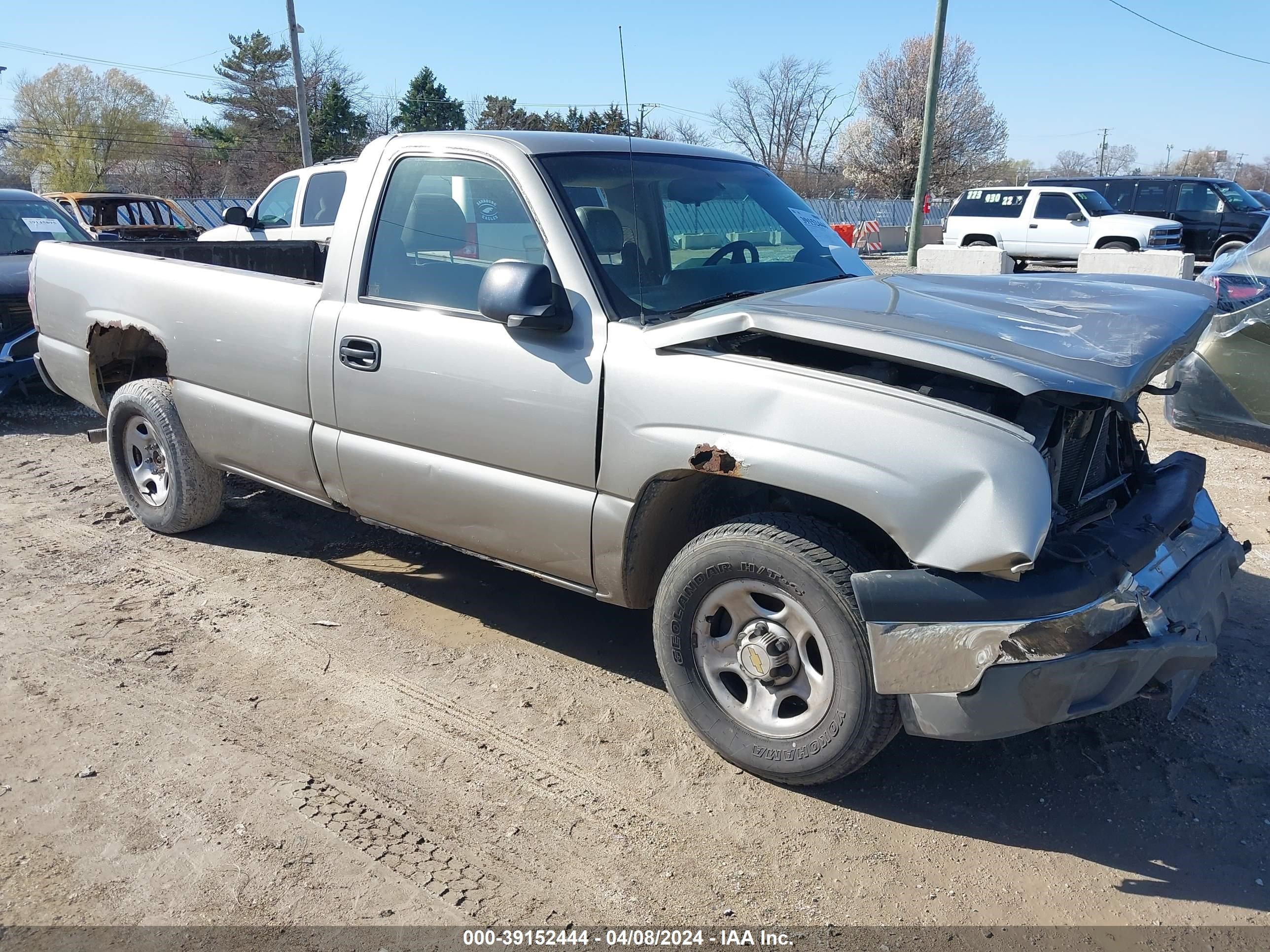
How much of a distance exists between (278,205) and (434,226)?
28.2 ft

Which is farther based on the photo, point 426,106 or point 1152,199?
point 426,106

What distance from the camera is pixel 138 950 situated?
245cm

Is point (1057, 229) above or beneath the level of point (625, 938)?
above

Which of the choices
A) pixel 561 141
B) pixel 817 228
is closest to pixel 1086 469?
pixel 817 228

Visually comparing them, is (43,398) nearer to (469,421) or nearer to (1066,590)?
(469,421)

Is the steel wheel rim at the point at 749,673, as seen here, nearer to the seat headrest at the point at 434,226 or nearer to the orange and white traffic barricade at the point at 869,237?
the seat headrest at the point at 434,226

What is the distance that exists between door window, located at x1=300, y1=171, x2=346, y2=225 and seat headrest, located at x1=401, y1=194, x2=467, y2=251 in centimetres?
715

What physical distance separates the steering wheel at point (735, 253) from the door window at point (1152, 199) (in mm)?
20814

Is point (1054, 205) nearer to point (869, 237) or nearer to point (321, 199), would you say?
point (869, 237)

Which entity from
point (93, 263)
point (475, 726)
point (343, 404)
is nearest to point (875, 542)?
point (475, 726)

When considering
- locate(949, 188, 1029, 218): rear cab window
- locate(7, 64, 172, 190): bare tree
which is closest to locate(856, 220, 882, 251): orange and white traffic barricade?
locate(949, 188, 1029, 218): rear cab window

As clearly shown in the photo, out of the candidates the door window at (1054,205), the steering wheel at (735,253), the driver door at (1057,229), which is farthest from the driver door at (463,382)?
the door window at (1054,205)

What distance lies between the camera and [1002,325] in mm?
2957

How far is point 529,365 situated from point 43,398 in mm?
7455
